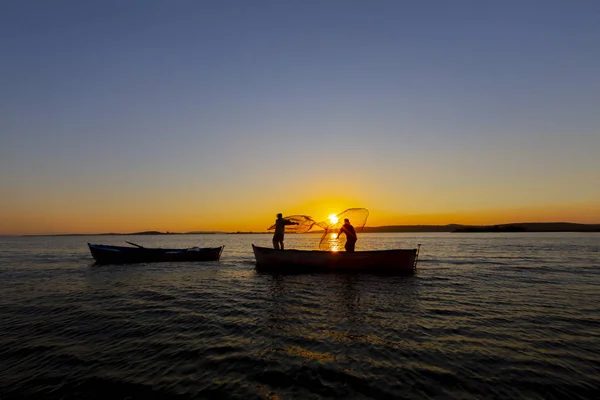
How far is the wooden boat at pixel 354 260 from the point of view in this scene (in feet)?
74.8

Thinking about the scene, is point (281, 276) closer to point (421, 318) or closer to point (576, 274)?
point (421, 318)

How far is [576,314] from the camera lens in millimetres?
12414

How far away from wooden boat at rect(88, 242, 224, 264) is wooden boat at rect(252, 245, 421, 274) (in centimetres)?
1405

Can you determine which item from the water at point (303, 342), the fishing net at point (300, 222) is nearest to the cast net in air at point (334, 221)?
the fishing net at point (300, 222)

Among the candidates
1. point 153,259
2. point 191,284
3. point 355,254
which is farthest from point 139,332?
point 153,259

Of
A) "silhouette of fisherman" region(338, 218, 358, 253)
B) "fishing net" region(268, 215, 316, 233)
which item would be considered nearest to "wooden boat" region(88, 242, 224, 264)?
"fishing net" region(268, 215, 316, 233)

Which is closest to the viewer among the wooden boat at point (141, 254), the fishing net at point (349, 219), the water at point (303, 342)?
the water at point (303, 342)

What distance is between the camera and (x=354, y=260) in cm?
2305

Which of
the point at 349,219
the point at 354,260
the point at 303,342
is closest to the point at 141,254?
the point at 349,219

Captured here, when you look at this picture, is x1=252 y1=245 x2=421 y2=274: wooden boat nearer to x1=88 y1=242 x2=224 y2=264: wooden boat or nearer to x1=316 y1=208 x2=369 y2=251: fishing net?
x1=316 y1=208 x2=369 y2=251: fishing net

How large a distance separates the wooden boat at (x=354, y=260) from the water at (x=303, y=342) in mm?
4686

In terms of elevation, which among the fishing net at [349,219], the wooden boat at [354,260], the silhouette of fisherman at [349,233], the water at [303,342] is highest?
the fishing net at [349,219]

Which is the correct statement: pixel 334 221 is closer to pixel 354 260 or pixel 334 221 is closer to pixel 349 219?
pixel 349 219

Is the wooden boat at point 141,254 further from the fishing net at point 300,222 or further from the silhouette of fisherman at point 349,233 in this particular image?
the silhouette of fisherman at point 349,233
